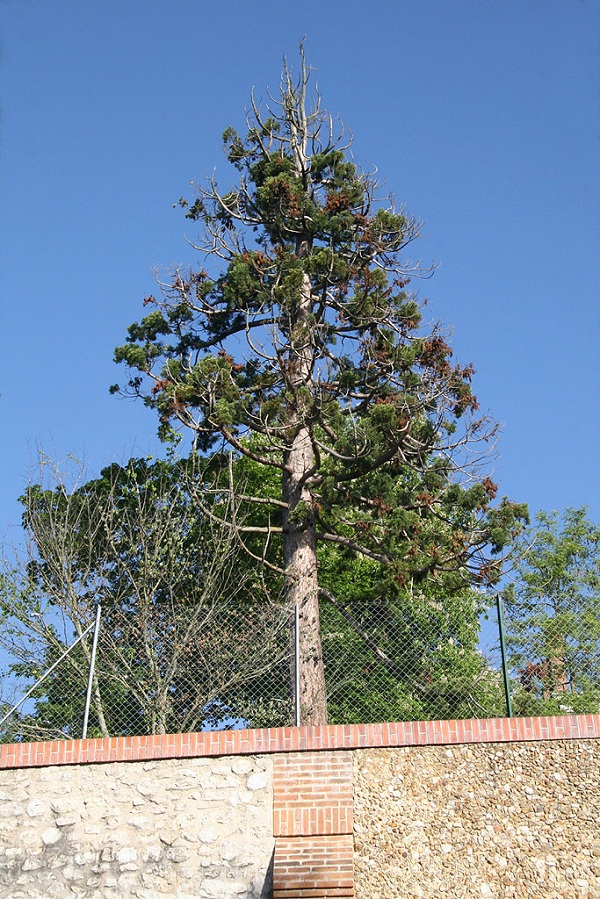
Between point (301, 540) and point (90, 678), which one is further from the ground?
point (301, 540)

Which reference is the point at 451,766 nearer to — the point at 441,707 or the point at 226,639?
the point at 441,707

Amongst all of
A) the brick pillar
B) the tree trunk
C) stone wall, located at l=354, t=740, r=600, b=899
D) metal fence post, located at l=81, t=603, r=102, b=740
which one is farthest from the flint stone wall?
the tree trunk

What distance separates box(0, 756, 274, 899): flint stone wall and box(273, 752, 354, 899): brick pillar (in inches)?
6.1

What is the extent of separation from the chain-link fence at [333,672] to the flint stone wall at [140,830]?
0.76 meters

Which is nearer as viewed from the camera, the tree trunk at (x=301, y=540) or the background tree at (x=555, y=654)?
the background tree at (x=555, y=654)

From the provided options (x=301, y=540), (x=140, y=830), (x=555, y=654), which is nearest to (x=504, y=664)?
(x=555, y=654)

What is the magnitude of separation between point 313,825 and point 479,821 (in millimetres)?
1502

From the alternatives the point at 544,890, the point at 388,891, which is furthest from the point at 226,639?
the point at 544,890

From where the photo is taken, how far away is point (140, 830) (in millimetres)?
9734

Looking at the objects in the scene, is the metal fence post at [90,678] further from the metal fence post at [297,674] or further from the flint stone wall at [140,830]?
the metal fence post at [297,674]

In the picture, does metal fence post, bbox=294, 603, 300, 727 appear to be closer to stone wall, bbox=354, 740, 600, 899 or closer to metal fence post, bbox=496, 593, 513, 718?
stone wall, bbox=354, 740, 600, 899

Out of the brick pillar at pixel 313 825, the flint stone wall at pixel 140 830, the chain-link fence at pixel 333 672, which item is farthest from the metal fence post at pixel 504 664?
the flint stone wall at pixel 140 830

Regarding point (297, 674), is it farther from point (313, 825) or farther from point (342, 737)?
point (313, 825)

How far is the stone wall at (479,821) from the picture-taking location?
9.16m
